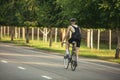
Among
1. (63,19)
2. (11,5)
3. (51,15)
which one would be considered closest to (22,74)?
(63,19)

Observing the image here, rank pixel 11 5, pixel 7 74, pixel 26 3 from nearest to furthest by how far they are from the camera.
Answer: pixel 7 74 < pixel 26 3 < pixel 11 5

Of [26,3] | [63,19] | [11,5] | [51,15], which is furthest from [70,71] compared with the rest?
[11,5]

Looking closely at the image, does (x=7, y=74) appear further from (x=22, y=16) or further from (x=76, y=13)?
(x=22, y=16)

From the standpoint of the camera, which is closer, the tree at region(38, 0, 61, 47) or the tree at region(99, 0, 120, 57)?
the tree at region(99, 0, 120, 57)

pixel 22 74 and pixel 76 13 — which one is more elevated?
pixel 76 13

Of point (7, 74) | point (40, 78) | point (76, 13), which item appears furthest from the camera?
point (76, 13)

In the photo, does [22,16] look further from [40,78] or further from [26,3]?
[40,78]

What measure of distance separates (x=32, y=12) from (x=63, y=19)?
1177cm

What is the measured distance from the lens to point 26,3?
158 ft

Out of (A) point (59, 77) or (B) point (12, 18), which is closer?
(A) point (59, 77)

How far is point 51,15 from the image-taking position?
131 ft

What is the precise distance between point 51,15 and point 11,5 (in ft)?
43.9

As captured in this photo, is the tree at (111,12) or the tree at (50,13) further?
the tree at (50,13)

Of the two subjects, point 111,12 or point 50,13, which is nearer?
point 111,12
